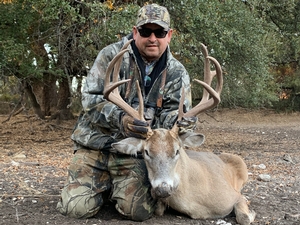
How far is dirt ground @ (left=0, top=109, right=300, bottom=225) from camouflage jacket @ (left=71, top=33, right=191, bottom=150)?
27.7 inches

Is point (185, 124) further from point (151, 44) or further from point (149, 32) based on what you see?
point (149, 32)

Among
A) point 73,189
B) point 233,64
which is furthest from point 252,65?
point 73,189

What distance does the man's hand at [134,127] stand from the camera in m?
3.87

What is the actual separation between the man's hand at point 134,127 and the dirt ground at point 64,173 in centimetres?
79

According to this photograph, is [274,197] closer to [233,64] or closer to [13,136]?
[233,64]

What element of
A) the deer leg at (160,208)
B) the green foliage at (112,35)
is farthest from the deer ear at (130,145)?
the green foliage at (112,35)

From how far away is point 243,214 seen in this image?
4.10m

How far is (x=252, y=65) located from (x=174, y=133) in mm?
5558

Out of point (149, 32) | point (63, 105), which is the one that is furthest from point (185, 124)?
point (63, 105)

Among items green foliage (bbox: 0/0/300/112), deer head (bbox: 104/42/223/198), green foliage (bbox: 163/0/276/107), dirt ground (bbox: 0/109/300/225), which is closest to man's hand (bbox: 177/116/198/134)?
deer head (bbox: 104/42/223/198)

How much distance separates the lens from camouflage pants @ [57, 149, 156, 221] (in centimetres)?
422

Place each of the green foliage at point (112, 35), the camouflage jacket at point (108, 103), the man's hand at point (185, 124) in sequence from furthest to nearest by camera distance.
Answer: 1. the green foliage at point (112, 35)
2. the camouflage jacket at point (108, 103)
3. the man's hand at point (185, 124)

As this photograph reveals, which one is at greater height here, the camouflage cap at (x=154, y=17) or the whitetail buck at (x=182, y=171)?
the camouflage cap at (x=154, y=17)

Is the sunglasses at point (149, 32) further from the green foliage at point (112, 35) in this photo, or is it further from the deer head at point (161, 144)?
the green foliage at point (112, 35)
